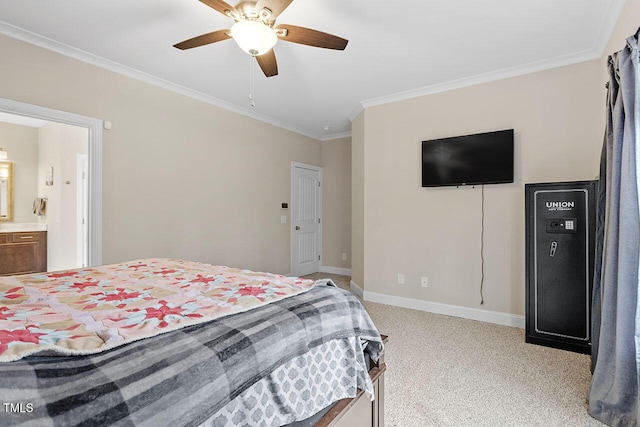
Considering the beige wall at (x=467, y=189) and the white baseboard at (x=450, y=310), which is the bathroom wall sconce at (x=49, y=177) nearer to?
the beige wall at (x=467, y=189)

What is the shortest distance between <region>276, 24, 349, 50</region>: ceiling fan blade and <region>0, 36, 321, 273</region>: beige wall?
2044mm

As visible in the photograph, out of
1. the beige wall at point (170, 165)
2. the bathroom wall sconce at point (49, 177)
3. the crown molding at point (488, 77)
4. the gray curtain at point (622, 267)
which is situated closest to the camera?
the gray curtain at point (622, 267)

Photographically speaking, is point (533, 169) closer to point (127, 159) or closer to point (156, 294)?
point (156, 294)

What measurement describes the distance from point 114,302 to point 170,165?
257 cm

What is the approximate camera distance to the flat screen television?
10.7 feet

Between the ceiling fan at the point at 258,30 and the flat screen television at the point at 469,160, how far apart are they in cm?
197

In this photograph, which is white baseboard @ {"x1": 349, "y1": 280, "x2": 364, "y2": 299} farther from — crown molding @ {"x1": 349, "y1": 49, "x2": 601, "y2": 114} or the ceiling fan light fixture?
the ceiling fan light fixture

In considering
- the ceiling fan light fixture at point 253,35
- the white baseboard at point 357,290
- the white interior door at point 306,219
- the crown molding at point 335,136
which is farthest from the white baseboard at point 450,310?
the ceiling fan light fixture at point 253,35

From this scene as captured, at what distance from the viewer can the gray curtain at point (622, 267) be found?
5.35 feet

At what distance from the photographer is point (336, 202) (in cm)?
586

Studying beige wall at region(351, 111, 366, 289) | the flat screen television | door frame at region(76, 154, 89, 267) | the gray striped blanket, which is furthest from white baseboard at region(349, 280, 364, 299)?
door frame at region(76, 154, 89, 267)

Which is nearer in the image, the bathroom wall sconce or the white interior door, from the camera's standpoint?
the bathroom wall sconce

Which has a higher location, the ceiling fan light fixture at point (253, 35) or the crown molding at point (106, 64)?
the crown molding at point (106, 64)

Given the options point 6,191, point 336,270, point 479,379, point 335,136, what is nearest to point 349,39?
point 479,379
